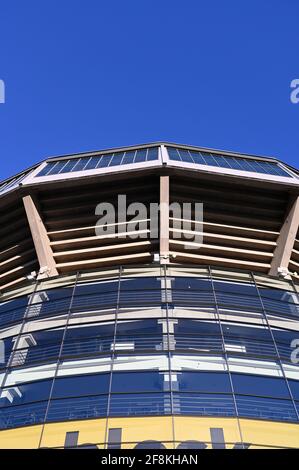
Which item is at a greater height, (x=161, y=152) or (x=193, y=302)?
(x=161, y=152)

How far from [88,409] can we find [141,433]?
1351mm

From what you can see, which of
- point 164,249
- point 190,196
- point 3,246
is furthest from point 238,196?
point 3,246

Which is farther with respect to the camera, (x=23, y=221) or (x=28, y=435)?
(x=23, y=221)

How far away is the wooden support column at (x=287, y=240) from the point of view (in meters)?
18.1

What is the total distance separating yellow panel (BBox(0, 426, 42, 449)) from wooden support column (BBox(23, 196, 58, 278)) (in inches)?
297

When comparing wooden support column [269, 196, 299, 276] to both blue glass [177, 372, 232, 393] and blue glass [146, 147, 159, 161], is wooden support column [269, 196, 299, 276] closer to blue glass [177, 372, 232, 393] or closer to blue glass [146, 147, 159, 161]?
blue glass [146, 147, 159, 161]

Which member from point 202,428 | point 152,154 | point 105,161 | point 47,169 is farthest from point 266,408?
point 47,169

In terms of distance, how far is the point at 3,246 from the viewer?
19719 millimetres

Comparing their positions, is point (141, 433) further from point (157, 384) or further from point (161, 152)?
point (161, 152)

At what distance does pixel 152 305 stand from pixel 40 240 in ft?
18.1

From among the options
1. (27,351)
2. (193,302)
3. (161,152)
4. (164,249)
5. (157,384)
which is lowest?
(157,384)

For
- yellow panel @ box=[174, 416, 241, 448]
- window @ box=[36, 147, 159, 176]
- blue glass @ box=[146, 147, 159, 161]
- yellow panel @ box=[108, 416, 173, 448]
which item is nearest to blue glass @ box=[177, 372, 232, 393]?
yellow panel @ box=[174, 416, 241, 448]

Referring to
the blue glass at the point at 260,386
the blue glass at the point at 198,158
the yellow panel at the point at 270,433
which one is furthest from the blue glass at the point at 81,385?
the blue glass at the point at 198,158

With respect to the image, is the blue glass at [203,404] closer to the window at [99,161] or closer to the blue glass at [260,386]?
the blue glass at [260,386]
